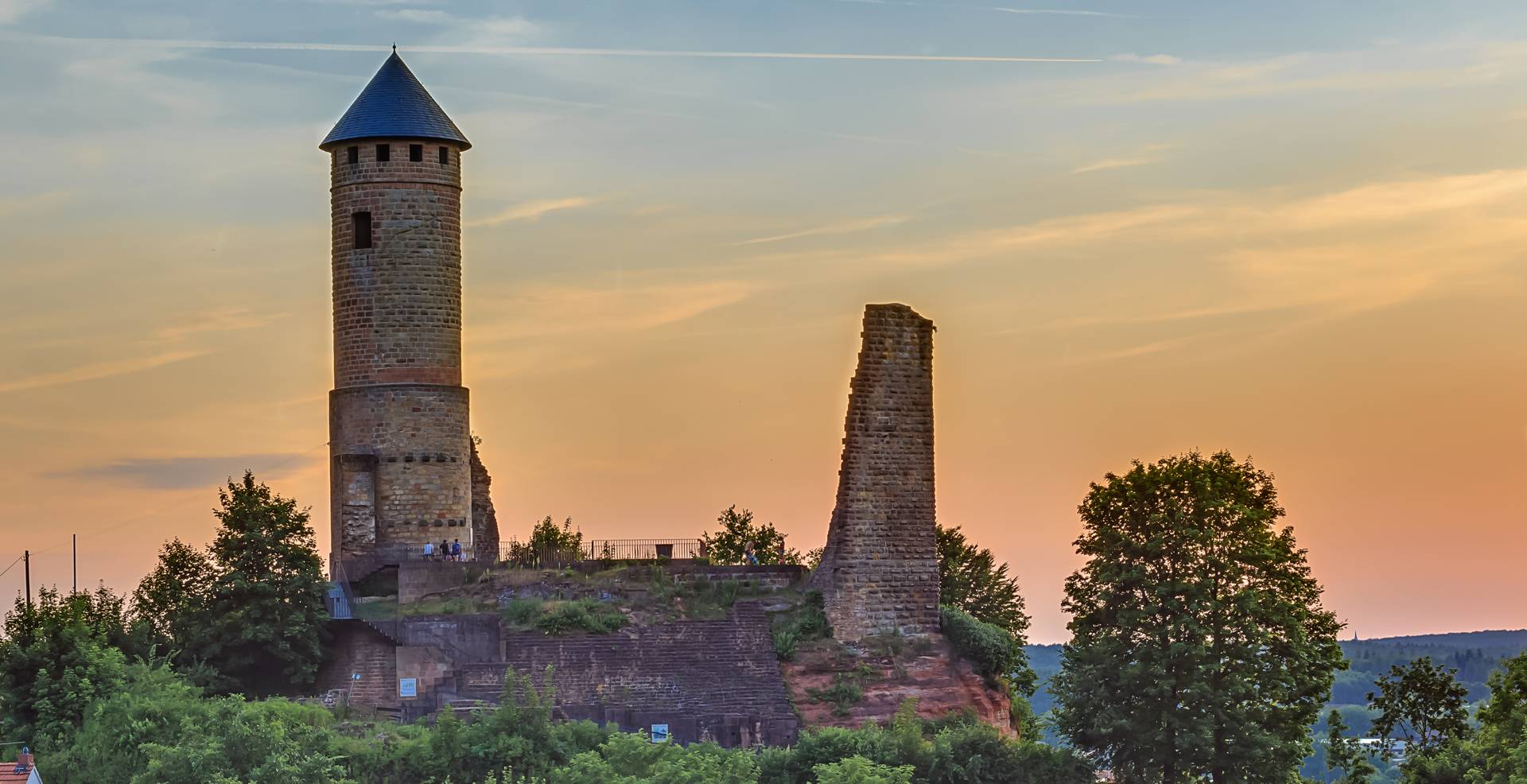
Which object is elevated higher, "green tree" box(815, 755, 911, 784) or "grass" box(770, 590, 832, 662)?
"grass" box(770, 590, 832, 662)

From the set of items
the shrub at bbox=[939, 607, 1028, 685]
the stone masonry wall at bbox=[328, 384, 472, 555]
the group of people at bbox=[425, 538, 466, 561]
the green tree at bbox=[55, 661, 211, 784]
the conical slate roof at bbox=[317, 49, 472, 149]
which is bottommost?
the green tree at bbox=[55, 661, 211, 784]

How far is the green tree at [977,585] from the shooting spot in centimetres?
6731

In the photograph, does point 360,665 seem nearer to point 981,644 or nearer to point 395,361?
point 395,361

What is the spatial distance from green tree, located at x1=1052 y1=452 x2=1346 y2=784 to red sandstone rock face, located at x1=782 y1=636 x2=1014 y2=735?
3973mm

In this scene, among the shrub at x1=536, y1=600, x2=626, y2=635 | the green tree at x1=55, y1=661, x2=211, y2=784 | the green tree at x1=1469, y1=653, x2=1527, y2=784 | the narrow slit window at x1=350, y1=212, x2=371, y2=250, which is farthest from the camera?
the narrow slit window at x1=350, y1=212, x2=371, y2=250

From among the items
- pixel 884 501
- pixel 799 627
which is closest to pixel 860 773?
pixel 799 627

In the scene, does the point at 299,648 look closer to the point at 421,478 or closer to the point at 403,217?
the point at 421,478

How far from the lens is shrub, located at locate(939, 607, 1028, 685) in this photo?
2281 inches

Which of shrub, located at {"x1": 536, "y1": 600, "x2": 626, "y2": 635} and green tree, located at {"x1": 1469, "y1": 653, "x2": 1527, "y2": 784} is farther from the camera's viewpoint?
shrub, located at {"x1": 536, "y1": 600, "x2": 626, "y2": 635}

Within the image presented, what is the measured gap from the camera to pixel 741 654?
56.3m

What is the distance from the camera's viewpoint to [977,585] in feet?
224

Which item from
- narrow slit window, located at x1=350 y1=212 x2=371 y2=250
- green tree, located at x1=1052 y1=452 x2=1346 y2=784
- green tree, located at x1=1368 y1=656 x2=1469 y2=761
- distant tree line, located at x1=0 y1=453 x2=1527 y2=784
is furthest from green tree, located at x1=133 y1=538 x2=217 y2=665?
green tree, located at x1=1368 y1=656 x2=1469 y2=761

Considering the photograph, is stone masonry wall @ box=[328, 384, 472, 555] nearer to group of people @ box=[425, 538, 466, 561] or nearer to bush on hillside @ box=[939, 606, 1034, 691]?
group of people @ box=[425, 538, 466, 561]

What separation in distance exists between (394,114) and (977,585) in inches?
801
